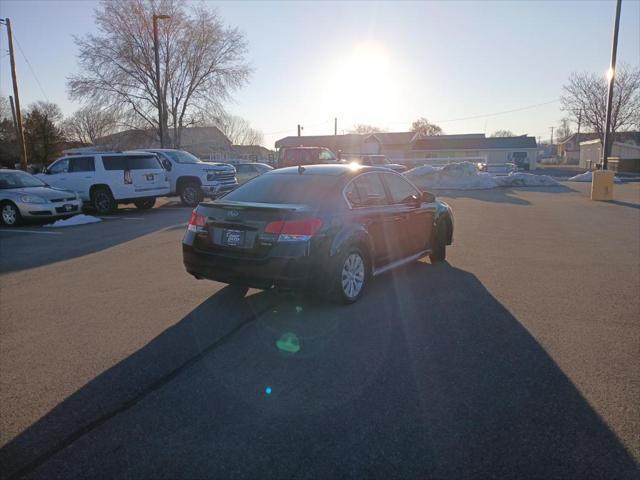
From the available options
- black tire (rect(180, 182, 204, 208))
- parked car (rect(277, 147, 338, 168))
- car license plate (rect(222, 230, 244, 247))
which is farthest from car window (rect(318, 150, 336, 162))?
car license plate (rect(222, 230, 244, 247))

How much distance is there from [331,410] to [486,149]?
223 feet

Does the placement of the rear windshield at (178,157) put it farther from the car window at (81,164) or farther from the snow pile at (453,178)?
the snow pile at (453,178)

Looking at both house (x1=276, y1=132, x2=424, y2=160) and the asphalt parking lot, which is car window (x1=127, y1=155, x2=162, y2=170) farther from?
house (x1=276, y1=132, x2=424, y2=160)

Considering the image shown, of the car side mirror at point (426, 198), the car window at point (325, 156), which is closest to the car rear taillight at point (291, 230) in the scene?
the car side mirror at point (426, 198)

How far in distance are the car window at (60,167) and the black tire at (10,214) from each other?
283 centimetres

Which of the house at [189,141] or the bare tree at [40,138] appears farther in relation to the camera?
the bare tree at [40,138]

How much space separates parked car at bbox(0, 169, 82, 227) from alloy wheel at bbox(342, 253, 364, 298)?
1043cm

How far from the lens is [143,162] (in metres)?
15.5

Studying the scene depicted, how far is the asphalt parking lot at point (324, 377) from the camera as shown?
2855mm

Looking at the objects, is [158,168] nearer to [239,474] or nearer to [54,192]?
[54,192]

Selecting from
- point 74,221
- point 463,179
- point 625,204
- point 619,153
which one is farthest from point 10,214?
point 619,153

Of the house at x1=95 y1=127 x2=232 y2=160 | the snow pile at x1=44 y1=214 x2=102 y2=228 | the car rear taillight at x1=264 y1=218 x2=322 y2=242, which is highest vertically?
the house at x1=95 y1=127 x2=232 y2=160

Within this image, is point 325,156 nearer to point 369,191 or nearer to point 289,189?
point 369,191

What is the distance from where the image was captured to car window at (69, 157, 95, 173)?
1512 centimetres
